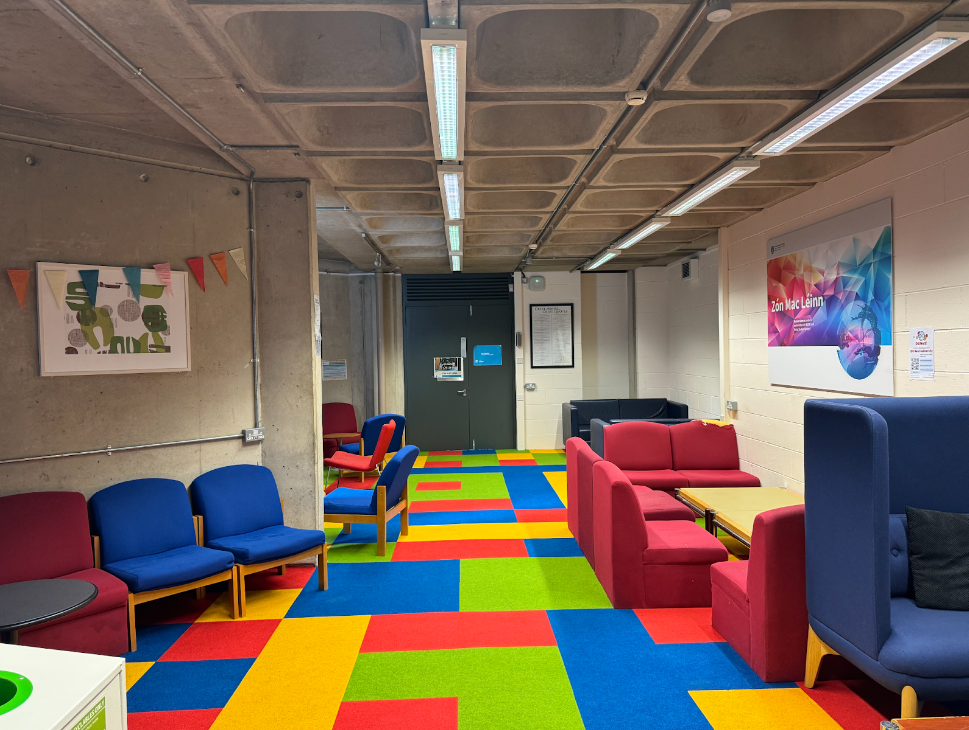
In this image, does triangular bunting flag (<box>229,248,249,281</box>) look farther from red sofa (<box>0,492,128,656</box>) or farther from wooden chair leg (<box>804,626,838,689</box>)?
wooden chair leg (<box>804,626,838,689</box>)

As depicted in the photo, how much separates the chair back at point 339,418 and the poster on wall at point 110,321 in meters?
5.12

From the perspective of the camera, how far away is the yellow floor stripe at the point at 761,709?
2.88 metres

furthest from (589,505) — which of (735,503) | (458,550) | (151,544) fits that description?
(151,544)

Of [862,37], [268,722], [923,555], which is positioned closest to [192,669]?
[268,722]

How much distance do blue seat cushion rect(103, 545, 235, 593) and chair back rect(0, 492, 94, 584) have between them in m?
0.23

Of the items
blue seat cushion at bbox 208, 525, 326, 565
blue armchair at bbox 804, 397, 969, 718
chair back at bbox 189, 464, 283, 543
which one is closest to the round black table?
blue seat cushion at bbox 208, 525, 326, 565

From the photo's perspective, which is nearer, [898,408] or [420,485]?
[898,408]

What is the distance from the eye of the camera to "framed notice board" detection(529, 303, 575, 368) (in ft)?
35.5

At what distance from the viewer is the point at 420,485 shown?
8.30 metres

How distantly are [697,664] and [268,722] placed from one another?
86.7 inches

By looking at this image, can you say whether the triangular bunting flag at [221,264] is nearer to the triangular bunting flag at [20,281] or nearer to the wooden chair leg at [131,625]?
the triangular bunting flag at [20,281]

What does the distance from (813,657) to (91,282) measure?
473 cm

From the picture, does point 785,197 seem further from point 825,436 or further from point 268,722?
point 268,722

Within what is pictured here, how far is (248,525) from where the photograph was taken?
476 cm
